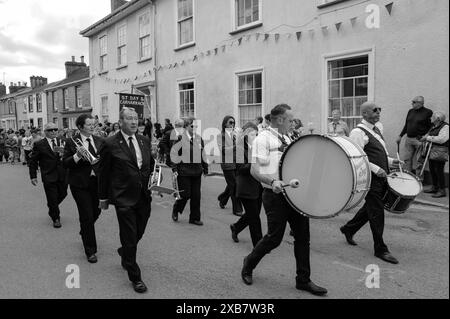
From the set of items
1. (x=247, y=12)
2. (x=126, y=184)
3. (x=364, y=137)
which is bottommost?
(x=126, y=184)

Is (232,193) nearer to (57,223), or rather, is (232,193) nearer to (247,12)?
(57,223)

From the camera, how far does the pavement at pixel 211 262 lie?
4.04 m

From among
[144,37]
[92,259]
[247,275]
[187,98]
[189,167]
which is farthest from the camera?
[144,37]

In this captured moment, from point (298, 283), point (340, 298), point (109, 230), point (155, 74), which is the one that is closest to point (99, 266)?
point (109, 230)

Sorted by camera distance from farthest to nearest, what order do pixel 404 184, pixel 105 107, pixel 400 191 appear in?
pixel 105 107 → pixel 404 184 → pixel 400 191

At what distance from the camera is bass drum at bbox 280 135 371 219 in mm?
3615

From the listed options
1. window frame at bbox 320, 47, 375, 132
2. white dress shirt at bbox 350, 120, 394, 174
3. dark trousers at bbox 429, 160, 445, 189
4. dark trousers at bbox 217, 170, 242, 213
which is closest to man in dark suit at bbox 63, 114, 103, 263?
dark trousers at bbox 217, 170, 242, 213

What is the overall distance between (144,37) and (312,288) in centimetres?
1695

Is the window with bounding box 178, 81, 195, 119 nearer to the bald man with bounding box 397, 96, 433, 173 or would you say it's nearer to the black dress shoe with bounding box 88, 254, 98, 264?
the bald man with bounding box 397, 96, 433, 173

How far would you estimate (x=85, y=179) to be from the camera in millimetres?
5184

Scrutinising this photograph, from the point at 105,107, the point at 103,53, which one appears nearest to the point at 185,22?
the point at 103,53

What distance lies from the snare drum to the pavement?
53cm

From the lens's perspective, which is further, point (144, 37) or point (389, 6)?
point (144, 37)
